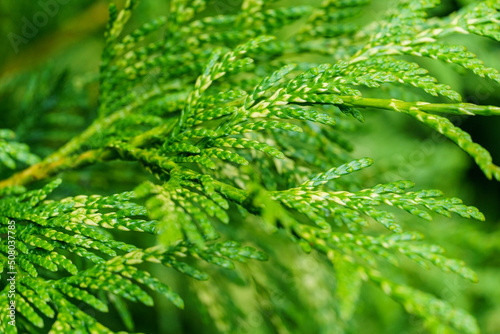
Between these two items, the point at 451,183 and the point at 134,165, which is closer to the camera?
the point at 134,165

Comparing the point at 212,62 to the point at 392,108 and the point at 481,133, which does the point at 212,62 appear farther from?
the point at 481,133

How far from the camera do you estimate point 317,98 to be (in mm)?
1078

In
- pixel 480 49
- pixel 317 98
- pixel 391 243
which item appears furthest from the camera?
pixel 480 49

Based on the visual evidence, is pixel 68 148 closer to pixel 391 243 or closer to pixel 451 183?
pixel 391 243

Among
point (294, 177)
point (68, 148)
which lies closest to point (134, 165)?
point (68, 148)

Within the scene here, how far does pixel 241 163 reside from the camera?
1.03 meters

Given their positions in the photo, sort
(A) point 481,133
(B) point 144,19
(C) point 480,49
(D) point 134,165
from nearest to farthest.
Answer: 1. (D) point 134,165
2. (B) point 144,19
3. (C) point 480,49
4. (A) point 481,133

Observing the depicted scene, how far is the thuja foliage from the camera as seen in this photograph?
0.96m

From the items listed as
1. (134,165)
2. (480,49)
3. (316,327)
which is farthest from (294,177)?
(480,49)

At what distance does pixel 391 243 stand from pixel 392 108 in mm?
312

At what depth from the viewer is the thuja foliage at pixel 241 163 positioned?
961 mm

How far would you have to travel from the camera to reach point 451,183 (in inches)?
126

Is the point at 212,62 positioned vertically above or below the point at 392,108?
above

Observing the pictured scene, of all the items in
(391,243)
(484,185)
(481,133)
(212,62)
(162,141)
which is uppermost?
(212,62)
